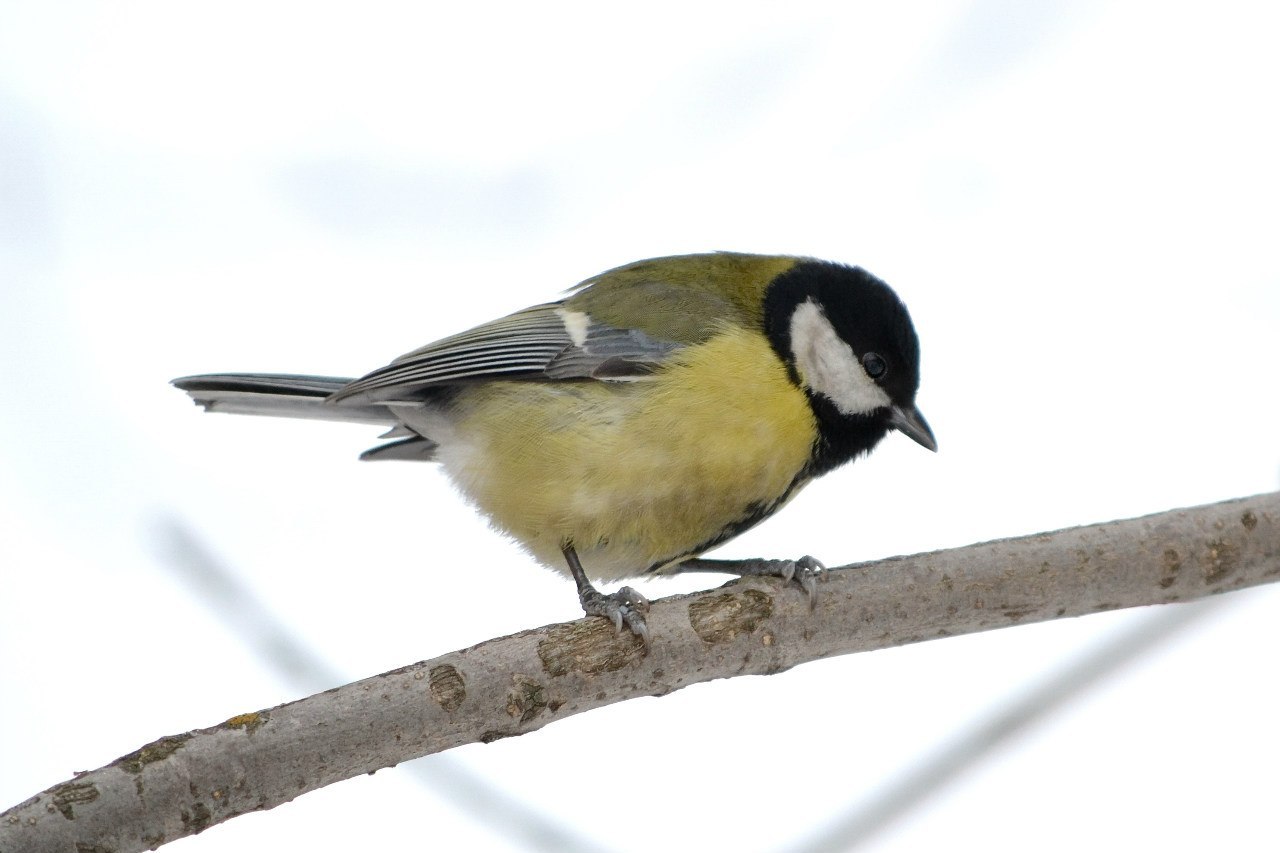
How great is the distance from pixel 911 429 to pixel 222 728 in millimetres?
1649

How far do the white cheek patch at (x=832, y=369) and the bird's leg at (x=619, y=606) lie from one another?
680 millimetres

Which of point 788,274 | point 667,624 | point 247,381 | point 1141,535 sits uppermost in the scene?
point 247,381

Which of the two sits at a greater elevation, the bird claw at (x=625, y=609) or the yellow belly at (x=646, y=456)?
the yellow belly at (x=646, y=456)

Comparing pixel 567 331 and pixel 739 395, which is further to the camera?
pixel 567 331

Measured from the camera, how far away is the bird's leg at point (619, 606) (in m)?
2.03

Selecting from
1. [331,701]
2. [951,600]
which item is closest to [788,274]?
[951,600]

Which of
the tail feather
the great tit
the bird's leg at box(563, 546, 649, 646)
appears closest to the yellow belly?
the great tit

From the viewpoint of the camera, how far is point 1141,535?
87.2 inches

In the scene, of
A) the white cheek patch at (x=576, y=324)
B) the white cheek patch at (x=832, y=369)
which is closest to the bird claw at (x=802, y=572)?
the white cheek patch at (x=832, y=369)

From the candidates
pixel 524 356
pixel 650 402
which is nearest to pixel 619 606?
pixel 650 402

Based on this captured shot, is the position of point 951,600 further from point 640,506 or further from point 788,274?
point 788,274

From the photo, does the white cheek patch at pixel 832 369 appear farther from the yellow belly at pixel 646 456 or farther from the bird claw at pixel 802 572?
the bird claw at pixel 802 572

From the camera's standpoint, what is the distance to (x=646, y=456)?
2350 millimetres

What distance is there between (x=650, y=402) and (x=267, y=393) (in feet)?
3.20
